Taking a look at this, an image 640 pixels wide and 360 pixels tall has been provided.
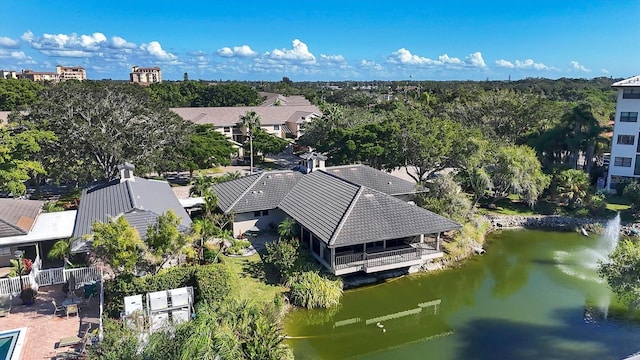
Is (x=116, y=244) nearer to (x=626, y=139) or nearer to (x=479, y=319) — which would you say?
(x=479, y=319)

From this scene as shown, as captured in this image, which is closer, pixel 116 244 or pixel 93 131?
pixel 116 244

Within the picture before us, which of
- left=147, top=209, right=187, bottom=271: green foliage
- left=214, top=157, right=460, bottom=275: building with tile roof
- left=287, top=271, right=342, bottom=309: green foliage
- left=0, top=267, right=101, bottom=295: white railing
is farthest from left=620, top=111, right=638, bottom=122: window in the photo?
left=0, top=267, right=101, bottom=295: white railing

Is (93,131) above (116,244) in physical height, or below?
above

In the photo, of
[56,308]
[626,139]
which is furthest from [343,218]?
[626,139]

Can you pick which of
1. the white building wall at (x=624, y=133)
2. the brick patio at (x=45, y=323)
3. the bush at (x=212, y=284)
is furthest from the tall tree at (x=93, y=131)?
the white building wall at (x=624, y=133)

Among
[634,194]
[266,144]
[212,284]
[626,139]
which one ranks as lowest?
[212,284]

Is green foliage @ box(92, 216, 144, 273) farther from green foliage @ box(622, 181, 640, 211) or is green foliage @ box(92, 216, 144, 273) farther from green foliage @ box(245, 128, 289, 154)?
green foliage @ box(622, 181, 640, 211)
